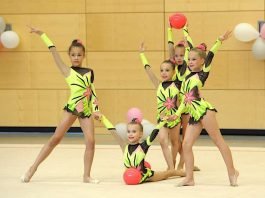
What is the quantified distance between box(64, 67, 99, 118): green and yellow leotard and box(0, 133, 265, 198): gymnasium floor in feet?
2.36

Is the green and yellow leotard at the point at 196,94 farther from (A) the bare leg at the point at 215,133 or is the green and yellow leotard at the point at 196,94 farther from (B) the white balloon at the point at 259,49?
(B) the white balloon at the point at 259,49

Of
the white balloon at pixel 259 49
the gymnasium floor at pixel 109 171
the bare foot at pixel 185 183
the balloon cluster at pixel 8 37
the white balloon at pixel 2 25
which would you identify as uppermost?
the white balloon at pixel 2 25

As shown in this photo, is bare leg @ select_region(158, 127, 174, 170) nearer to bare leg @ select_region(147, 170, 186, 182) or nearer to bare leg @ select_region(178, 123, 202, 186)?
bare leg @ select_region(147, 170, 186, 182)

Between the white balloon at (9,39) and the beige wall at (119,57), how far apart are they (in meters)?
0.26

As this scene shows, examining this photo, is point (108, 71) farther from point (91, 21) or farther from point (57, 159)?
point (57, 159)

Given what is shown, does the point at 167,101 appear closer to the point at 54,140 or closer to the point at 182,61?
the point at 182,61

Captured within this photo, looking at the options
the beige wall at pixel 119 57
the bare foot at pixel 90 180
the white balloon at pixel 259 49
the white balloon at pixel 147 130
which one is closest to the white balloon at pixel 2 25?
the beige wall at pixel 119 57

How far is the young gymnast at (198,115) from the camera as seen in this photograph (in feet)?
20.3

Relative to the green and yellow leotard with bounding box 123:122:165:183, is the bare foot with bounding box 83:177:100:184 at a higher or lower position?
A: lower

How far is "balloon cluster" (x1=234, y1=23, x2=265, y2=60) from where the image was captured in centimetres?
952

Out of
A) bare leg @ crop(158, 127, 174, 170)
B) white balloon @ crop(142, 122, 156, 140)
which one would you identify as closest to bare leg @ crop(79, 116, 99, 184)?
bare leg @ crop(158, 127, 174, 170)

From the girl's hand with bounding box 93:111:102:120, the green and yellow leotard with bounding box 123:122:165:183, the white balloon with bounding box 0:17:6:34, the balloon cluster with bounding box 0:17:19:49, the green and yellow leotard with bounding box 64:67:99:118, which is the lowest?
the green and yellow leotard with bounding box 123:122:165:183

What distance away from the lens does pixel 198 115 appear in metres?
6.22

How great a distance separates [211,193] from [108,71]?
4.86 metres
